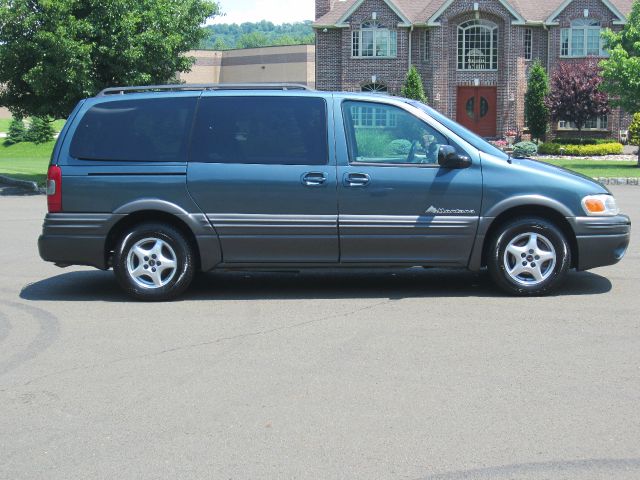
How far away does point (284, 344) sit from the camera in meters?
6.94

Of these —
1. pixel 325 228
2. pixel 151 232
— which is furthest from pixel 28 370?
pixel 325 228

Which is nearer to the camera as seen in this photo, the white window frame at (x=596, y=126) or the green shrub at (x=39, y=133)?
the white window frame at (x=596, y=126)

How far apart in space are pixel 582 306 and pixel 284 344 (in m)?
2.82

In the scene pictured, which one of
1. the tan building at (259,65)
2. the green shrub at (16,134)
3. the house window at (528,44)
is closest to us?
the house window at (528,44)

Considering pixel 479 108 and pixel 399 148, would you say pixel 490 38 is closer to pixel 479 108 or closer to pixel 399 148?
pixel 479 108

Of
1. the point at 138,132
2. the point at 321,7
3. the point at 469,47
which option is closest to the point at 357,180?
the point at 138,132

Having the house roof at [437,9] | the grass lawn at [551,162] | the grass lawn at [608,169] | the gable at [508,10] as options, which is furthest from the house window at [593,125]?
the grass lawn at [608,169]

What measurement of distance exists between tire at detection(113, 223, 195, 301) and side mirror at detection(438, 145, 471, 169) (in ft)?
7.92

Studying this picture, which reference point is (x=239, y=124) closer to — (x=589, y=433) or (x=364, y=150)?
(x=364, y=150)

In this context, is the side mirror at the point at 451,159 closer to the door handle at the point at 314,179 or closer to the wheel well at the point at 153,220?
the door handle at the point at 314,179

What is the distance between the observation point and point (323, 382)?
5930 millimetres

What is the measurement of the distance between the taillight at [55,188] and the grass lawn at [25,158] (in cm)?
1994

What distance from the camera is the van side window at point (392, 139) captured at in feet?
28.1

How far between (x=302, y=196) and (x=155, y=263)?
1470 millimetres
